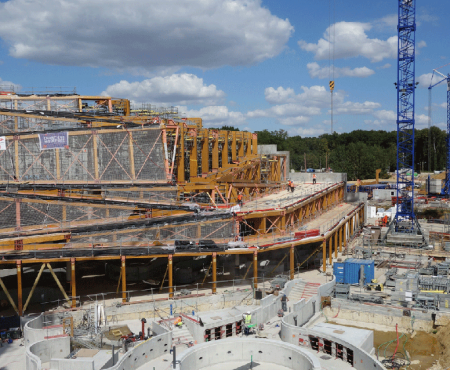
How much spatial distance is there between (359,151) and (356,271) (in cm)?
8950

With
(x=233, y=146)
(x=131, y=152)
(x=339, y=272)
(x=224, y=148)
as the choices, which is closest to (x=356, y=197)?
(x=233, y=146)

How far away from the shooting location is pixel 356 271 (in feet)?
113

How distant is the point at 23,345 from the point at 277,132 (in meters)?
149

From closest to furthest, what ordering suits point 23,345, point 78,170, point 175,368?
point 175,368 < point 23,345 < point 78,170

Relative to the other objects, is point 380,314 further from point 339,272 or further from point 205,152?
point 205,152

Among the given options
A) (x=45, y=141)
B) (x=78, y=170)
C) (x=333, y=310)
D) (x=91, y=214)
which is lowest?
(x=333, y=310)

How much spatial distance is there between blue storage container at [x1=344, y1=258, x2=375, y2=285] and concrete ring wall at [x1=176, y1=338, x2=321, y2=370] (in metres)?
13.6

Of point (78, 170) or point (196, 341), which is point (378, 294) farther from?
point (78, 170)

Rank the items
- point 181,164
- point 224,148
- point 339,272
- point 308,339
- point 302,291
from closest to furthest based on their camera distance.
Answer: point 308,339, point 302,291, point 339,272, point 181,164, point 224,148

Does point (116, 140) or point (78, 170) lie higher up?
point (116, 140)

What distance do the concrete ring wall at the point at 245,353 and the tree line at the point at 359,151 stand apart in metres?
90.9

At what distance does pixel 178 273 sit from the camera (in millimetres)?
34750

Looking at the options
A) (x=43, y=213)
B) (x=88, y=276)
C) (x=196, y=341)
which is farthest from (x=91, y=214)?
(x=196, y=341)

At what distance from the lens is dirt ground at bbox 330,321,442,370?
24.5 metres
